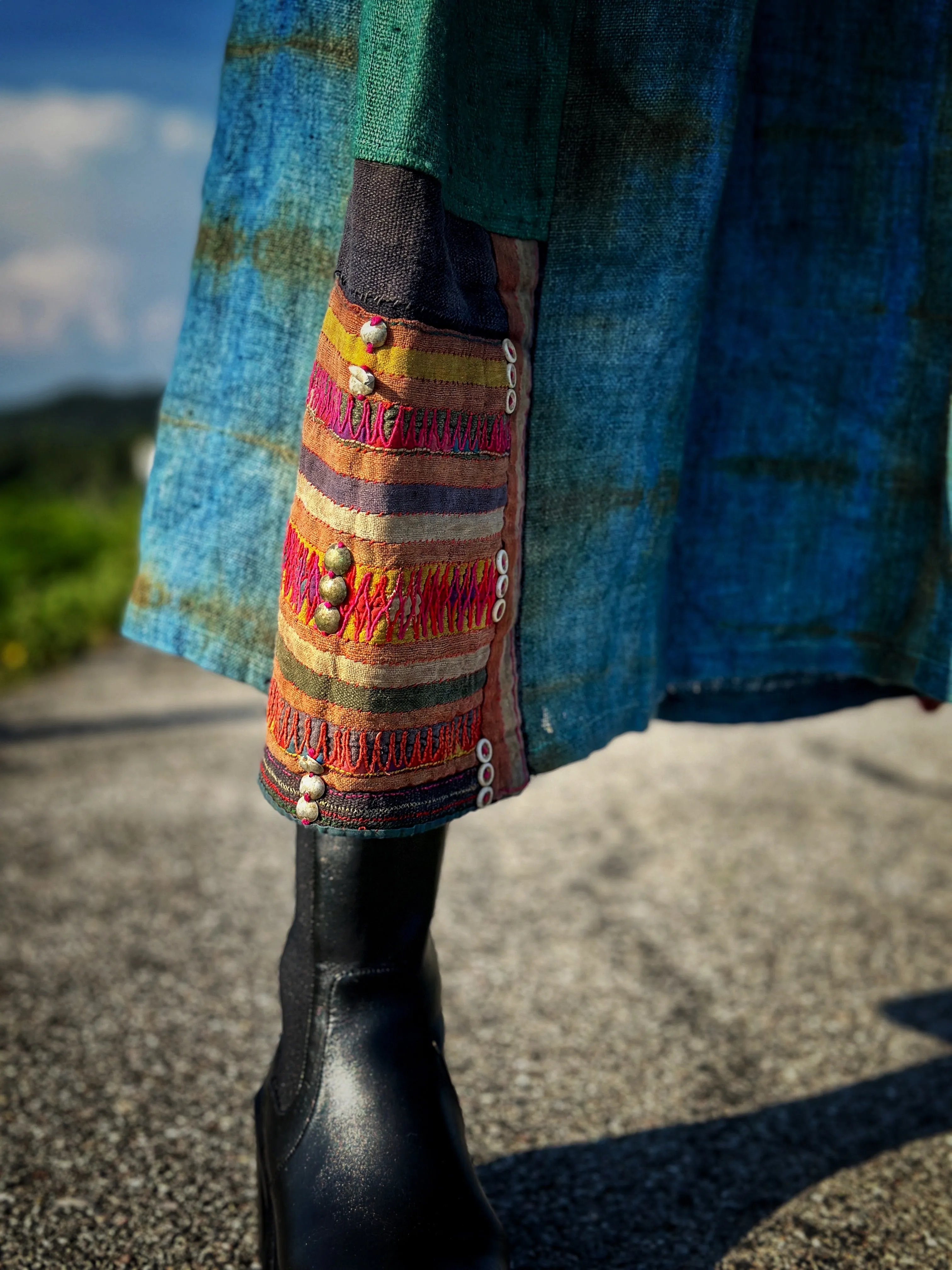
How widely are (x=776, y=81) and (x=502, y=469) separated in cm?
47

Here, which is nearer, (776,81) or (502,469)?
(502,469)

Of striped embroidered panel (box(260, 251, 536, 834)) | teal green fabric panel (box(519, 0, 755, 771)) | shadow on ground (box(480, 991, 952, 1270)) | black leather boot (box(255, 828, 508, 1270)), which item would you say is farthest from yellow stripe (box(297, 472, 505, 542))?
shadow on ground (box(480, 991, 952, 1270))

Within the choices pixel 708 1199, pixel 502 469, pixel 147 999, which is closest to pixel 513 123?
pixel 502 469

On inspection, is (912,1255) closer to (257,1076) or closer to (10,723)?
(257,1076)

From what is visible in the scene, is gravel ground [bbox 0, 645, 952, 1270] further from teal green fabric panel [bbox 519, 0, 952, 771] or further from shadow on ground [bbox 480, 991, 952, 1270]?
teal green fabric panel [bbox 519, 0, 952, 771]

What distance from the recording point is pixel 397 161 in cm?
61

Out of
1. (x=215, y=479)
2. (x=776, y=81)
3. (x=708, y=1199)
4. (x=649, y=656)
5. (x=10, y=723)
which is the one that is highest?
(x=776, y=81)

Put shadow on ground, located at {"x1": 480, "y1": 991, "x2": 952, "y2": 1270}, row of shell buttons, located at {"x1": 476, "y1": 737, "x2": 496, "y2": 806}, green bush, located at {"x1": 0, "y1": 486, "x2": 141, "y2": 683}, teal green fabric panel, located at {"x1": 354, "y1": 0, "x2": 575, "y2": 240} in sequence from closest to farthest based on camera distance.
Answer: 1. teal green fabric panel, located at {"x1": 354, "y1": 0, "x2": 575, "y2": 240}
2. row of shell buttons, located at {"x1": 476, "y1": 737, "x2": 496, "y2": 806}
3. shadow on ground, located at {"x1": 480, "y1": 991, "x2": 952, "y2": 1270}
4. green bush, located at {"x1": 0, "y1": 486, "x2": 141, "y2": 683}

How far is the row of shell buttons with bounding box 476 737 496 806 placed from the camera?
0.71 m

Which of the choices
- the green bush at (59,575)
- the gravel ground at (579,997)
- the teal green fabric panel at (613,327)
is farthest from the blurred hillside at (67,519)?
the teal green fabric panel at (613,327)

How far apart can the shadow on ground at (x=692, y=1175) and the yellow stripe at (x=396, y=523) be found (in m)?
0.68

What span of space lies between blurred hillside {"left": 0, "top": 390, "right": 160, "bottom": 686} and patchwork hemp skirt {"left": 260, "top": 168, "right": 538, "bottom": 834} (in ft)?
8.21

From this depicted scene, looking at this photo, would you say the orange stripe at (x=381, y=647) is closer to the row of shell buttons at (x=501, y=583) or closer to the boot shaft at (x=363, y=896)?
the row of shell buttons at (x=501, y=583)

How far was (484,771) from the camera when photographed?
0.72 m
